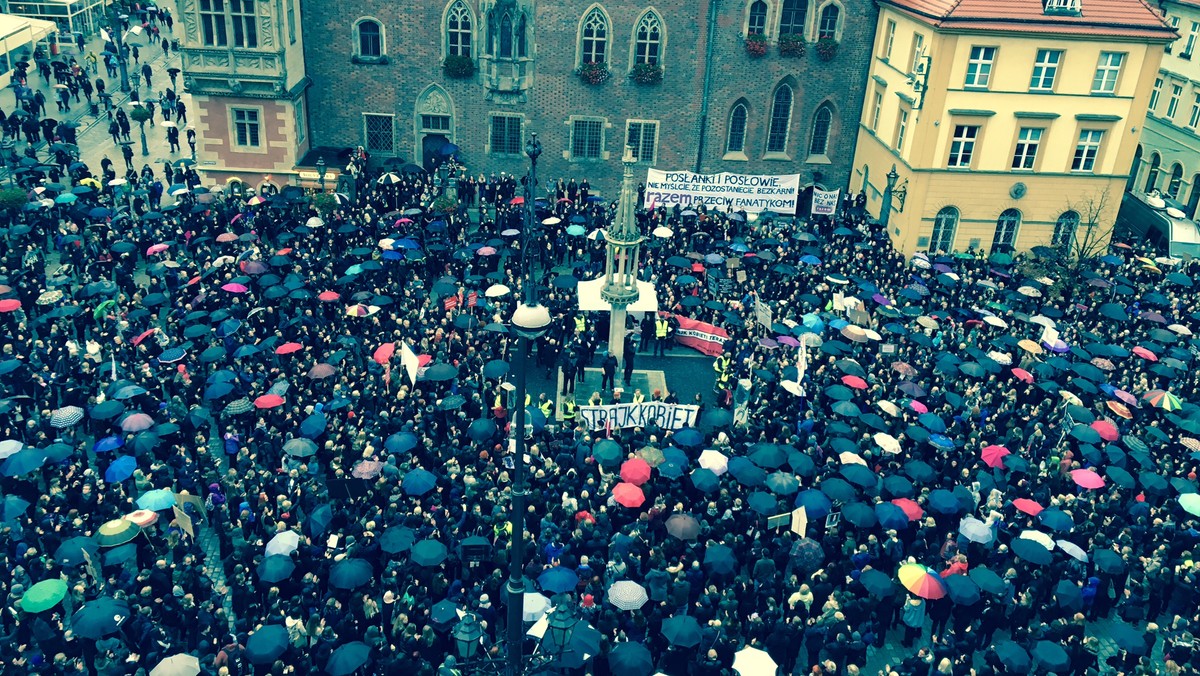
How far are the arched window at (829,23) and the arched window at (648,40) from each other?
6.69 metres

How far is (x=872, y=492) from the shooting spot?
72.8 ft

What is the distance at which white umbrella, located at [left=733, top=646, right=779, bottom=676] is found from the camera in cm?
1581

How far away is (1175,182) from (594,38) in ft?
88.4

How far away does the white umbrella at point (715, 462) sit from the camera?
2075 cm

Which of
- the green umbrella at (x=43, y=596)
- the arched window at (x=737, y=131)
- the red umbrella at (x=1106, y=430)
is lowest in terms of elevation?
the green umbrella at (x=43, y=596)

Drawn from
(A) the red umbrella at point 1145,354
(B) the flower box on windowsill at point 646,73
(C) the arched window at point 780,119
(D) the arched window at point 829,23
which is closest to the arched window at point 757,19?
(D) the arched window at point 829,23

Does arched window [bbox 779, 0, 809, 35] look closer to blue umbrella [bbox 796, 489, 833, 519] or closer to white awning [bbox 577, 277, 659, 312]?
white awning [bbox 577, 277, 659, 312]

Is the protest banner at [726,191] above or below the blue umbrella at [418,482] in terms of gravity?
above

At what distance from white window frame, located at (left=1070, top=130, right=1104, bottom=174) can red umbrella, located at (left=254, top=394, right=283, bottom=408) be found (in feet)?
98.9

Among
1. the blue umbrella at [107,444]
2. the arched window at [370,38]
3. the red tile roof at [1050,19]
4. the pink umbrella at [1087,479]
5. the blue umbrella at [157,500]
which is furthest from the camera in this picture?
the arched window at [370,38]

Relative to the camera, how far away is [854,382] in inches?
970

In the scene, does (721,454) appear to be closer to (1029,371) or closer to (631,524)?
(631,524)

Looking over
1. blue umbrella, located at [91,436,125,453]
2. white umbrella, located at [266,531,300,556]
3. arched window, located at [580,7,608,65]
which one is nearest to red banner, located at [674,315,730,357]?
white umbrella, located at [266,531,300,556]

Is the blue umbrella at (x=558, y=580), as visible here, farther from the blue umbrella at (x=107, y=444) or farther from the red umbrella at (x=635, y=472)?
the blue umbrella at (x=107, y=444)
